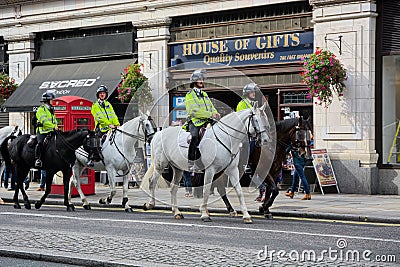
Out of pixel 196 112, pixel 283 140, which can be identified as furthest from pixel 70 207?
pixel 283 140

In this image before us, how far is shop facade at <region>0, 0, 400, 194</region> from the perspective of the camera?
62.1ft

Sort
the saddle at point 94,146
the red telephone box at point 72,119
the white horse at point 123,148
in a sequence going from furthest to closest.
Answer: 1. the red telephone box at point 72,119
2. the saddle at point 94,146
3. the white horse at point 123,148

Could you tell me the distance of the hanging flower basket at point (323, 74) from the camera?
18734mm

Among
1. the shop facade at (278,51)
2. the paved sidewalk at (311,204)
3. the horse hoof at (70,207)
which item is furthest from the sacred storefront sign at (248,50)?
the horse hoof at (70,207)

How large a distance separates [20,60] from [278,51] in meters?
11.0

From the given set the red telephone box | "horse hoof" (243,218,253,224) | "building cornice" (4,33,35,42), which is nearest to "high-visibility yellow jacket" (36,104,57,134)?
the red telephone box

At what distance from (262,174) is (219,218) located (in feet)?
4.14

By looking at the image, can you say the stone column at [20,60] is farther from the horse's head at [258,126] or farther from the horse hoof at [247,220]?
the horse hoof at [247,220]

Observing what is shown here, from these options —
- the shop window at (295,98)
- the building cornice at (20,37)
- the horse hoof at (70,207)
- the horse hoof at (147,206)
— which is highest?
the building cornice at (20,37)

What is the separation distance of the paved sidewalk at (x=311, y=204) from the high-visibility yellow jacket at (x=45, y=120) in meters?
2.23

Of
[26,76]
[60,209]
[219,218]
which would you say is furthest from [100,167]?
[26,76]

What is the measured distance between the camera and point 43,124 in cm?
1645

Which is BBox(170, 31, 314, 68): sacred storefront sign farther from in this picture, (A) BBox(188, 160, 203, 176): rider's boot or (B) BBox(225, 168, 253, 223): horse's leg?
(B) BBox(225, 168, 253, 223): horse's leg

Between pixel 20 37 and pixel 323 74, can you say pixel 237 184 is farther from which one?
pixel 20 37
